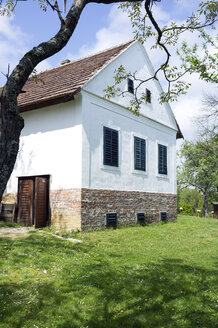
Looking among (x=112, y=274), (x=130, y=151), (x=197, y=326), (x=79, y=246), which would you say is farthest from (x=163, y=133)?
(x=197, y=326)

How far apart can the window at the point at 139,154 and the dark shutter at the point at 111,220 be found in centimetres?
304

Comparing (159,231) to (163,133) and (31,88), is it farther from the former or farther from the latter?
(31,88)

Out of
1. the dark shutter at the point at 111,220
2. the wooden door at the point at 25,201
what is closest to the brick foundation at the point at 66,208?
the wooden door at the point at 25,201

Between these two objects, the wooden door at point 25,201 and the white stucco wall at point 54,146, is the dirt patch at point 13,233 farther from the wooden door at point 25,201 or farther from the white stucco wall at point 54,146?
the white stucco wall at point 54,146

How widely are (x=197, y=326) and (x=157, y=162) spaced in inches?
527

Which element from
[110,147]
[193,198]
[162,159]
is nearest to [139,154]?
[110,147]

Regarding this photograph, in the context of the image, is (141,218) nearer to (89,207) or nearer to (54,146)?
(89,207)

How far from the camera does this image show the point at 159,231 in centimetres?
1402

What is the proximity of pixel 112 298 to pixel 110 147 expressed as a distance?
29.1ft

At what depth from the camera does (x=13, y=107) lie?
416cm

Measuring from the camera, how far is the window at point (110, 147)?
1365 cm

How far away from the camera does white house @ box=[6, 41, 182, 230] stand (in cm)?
1231

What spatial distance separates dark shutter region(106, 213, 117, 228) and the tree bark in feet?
30.8

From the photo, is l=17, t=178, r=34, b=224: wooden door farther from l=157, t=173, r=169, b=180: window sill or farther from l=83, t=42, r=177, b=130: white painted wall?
l=157, t=173, r=169, b=180: window sill
